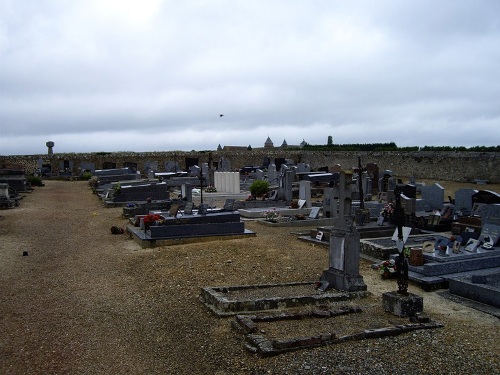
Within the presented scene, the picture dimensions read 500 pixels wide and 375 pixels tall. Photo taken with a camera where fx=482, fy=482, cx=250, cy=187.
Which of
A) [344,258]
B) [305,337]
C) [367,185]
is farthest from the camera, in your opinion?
[367,185]

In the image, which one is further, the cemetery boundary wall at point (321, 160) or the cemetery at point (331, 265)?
the cemetery boundary wall at point (321, 160)

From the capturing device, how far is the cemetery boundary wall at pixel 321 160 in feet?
101

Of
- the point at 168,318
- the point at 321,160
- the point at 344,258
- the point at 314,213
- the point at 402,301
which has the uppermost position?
the point at 321,160

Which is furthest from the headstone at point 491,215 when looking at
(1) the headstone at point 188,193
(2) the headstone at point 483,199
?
(1) the headstone at point 188,193

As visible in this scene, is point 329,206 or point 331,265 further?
point 329,206

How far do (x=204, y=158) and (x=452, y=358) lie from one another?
3968 centimetres

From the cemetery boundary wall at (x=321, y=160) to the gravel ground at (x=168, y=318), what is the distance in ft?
60.8

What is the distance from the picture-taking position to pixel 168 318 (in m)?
7.24

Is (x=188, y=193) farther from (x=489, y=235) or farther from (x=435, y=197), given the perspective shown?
(x=489, y=235)

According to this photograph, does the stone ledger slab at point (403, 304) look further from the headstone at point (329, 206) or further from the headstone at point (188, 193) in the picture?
the headstone at point (188, 193)

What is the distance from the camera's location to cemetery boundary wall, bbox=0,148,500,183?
30.8 m

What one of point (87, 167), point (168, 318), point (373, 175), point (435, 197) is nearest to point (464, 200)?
point (435, 197)

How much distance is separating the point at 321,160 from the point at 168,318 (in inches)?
1474

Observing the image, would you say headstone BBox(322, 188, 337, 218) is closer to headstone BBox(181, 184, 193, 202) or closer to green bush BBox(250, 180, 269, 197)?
headstone BBox(181, 184, 193, 202)
